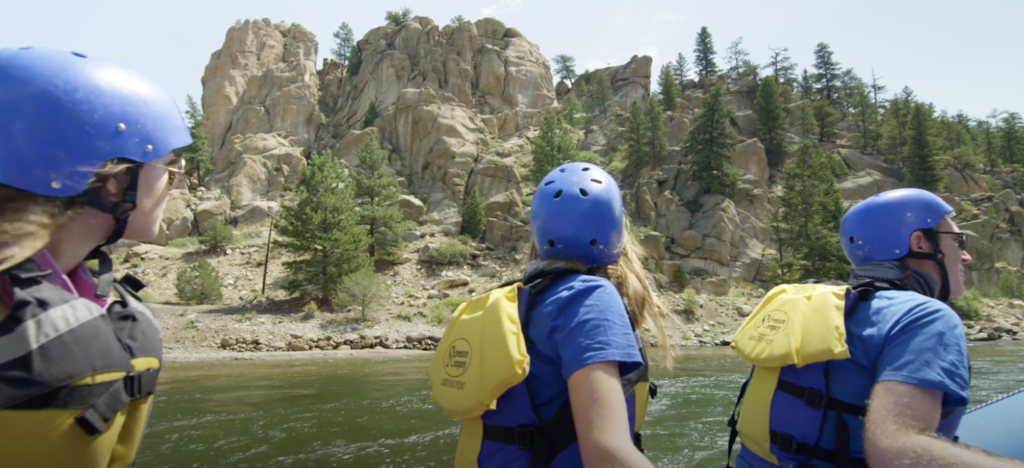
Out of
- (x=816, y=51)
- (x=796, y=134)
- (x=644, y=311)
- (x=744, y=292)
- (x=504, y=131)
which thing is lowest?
(x=744, y=292)

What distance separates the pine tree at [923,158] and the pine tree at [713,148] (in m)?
18.5

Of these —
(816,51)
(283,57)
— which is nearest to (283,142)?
(283,57)

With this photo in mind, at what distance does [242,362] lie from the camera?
2162 centimetres

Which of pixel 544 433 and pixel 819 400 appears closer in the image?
pixel 544 433

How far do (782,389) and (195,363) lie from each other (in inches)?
940

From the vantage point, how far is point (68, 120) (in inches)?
61.4

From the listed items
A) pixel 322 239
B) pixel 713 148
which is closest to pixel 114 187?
pixel 322 239

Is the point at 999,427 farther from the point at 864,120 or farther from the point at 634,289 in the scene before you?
the point at 864,120

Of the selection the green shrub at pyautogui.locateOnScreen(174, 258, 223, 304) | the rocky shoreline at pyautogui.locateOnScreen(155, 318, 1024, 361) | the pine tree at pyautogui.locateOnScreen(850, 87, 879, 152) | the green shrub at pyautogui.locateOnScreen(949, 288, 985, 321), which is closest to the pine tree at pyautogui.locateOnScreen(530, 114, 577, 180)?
the rocky shoreline at pyautogui.locateOnScreen(155, 318, 1024, 361)

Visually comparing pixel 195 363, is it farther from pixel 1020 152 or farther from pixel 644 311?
pixel 1020 152

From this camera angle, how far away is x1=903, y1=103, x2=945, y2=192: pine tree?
52656mm

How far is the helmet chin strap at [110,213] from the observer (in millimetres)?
1583

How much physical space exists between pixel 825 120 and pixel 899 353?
7154 cm

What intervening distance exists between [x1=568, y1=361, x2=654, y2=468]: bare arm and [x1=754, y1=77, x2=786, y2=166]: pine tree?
2481 inches
